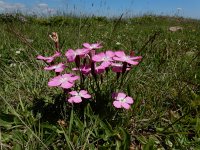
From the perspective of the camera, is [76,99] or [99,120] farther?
[99,120]

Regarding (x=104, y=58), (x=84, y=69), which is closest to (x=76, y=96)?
(x=84, y=69)

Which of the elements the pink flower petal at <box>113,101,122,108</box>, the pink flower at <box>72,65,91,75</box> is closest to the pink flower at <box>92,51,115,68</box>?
the pink flower at <box>72,65,91,75</box>

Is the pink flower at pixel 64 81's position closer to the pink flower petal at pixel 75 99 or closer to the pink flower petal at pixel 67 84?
the pink flower petal at pixel 67 84

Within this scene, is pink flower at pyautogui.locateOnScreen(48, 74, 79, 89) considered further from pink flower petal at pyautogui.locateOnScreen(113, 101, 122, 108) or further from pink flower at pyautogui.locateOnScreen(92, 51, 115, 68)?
pink flower petal at pyautogui.locateOnScreen(113, 101, 122, 108)

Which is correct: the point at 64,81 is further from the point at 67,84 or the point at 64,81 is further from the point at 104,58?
the point at 104,58

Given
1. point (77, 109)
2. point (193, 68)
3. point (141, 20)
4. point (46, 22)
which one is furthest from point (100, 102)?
point (141, 20)

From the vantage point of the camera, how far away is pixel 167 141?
211 cm

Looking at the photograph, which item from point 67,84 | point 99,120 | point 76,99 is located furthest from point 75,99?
point 99,120

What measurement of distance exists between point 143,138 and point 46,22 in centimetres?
813

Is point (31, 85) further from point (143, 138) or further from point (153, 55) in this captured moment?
point (153, 55)

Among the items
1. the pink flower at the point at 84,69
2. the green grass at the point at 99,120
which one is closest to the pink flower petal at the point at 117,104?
the green grass at the point at 99,120

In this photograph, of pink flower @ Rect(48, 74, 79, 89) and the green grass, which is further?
the green grass

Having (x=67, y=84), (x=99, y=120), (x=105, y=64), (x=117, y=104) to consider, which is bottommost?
(x=99, y=120)

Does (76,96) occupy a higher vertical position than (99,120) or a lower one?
higher
